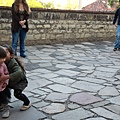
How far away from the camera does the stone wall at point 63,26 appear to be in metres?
7.52

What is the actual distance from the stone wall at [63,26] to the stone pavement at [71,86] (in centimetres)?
96

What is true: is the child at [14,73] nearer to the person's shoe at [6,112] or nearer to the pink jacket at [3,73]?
the pink jacket at [3,73]

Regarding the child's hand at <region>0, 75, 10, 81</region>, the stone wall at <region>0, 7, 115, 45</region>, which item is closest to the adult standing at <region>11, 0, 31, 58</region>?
the stone wall at <region>0, 7, 115, 45</region>

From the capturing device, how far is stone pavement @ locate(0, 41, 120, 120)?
3.26m

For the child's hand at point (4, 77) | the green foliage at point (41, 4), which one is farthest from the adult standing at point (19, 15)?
the green foliage at point (41, 4)

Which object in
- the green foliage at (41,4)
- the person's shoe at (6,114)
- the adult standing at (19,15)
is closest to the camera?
the person's shoe at (6,114)

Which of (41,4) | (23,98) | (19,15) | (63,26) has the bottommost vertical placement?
(23,98)

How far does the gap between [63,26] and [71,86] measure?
481 centimetres

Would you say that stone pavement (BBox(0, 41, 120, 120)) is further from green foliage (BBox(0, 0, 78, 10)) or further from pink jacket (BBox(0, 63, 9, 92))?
green foliage (BBox(0, 0, 78, 10))

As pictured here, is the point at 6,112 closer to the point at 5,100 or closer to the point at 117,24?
the point at 5,100

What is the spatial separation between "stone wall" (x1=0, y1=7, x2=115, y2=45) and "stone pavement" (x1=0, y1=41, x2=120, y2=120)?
37.8 inches

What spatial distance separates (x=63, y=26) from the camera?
8844 mm

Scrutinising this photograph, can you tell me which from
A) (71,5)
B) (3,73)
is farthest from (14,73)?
(71,5)

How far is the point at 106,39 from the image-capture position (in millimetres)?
10375
